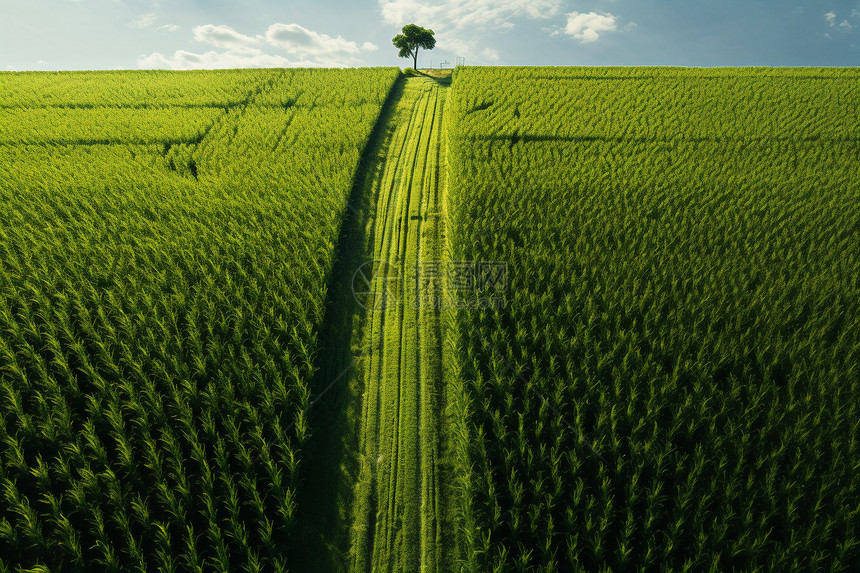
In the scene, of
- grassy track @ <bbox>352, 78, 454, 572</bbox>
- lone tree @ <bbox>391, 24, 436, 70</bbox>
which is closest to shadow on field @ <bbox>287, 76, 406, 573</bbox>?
grassy track @ <bbox>352, 78, 454, 572</bbox>

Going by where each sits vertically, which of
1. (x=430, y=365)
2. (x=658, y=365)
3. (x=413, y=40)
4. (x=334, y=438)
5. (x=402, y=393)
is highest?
(x=413, y=40)

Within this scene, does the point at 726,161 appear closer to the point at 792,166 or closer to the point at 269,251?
the point at 792,166

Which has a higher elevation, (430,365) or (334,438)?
(430,365)

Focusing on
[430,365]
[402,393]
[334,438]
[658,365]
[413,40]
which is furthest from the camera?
[413,40]

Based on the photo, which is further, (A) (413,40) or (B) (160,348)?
(A) (413,40)

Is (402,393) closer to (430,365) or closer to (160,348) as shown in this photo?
(430,365)

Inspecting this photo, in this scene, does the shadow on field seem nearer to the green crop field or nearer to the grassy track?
the green crop field

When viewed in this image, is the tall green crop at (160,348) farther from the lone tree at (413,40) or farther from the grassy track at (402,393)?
the lone tree at (413,40)

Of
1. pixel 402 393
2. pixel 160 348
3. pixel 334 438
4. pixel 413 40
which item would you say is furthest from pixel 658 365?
pixel 413 40
